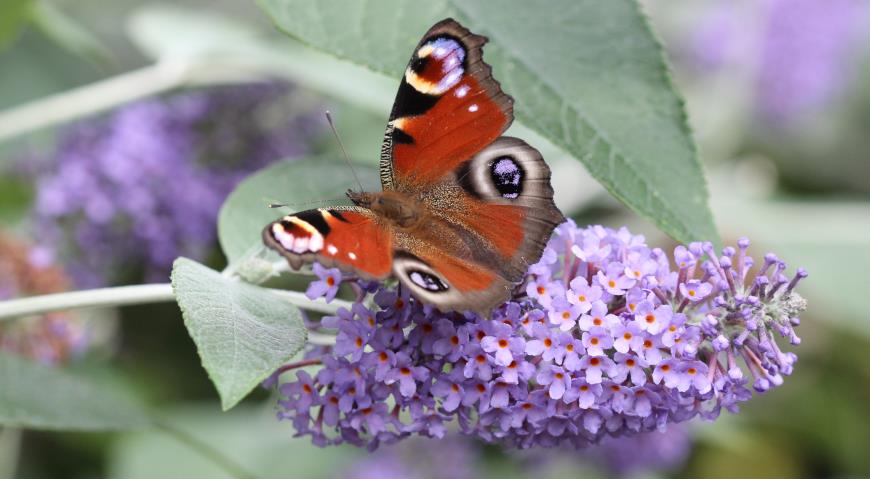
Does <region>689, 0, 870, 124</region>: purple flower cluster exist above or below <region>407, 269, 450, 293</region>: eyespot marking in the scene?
above

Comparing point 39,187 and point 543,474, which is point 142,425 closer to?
point 39,187

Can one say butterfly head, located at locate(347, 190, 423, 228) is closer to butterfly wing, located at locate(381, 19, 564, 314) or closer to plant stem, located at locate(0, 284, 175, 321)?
butterfly wing, located at locate(381, 19, 564, 314)

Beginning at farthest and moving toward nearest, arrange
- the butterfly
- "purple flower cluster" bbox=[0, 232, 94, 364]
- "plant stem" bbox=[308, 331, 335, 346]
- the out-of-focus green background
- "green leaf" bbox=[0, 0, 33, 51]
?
the out-of-focus green background → "purple flower cluster" bbox=[0, 232, 94, 364] → "green leaf" bbox=[0, 0, 33, 51] → "plant stem" bbox=[308, 331, 335, 346] → the butterfly

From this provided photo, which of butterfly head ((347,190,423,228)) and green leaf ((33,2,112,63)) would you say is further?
green leaf ((33,2,112,63))

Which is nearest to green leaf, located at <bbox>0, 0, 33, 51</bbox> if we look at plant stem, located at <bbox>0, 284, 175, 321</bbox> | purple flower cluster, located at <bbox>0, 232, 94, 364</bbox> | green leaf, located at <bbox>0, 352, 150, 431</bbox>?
purple flower cluster, located at <bbox>0, 232, 94, 364</bbox>

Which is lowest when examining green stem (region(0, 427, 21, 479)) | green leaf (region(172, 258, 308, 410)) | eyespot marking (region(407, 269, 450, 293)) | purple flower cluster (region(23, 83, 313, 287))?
green stem (region(0, 427, 21, 479))

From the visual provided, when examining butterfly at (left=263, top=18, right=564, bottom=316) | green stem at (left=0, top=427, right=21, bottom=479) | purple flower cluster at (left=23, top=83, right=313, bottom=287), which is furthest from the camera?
green stem at (left=0, top=427, right=21, bottom=479)

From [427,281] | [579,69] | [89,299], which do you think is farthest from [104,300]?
[579,69]
